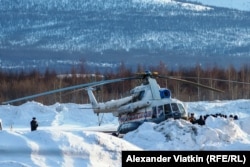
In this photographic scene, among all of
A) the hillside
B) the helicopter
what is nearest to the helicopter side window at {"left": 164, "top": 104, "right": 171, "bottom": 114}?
the helicopter

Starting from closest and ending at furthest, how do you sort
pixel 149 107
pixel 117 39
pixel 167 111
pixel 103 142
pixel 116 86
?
pixel 103 142, pixel 167 111, pixel 149 107, pixel 116 86, pixel 117 39

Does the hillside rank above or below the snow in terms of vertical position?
above

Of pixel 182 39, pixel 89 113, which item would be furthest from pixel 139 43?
pixel 89 113

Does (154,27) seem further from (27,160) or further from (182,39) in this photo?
(27,160)

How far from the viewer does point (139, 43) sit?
175 metres

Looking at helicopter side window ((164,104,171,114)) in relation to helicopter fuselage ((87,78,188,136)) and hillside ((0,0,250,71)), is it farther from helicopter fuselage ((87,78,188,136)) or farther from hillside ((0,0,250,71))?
hillside ((0,0,250,71))

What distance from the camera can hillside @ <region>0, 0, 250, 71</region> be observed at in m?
Result: 159

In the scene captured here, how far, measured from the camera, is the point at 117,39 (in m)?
177

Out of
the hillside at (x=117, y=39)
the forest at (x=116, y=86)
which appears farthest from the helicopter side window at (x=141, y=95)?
the hillside at (x=117, y=39)

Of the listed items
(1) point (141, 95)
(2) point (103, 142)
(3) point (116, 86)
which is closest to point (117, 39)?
(3) point (116, 86)

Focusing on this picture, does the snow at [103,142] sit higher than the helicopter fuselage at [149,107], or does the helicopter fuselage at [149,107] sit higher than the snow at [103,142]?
the helicopter fuselage at [149,107]

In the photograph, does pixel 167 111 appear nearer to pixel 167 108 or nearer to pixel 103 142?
pixel 167 108

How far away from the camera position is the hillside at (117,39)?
523 ft

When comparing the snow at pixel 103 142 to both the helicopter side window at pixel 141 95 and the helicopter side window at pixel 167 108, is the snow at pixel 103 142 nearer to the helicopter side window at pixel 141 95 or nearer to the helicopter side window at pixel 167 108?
the helicopter side window at pixel 167 108
